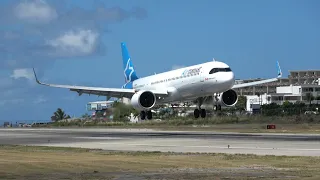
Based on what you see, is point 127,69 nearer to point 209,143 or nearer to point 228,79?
point 228,79

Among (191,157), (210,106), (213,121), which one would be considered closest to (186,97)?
(210,106)

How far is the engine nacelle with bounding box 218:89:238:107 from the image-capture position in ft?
240

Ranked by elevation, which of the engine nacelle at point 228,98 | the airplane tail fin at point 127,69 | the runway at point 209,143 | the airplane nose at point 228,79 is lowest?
the runway at point 209,143

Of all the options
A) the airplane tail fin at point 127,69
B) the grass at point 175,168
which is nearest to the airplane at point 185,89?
the airplane tail fin at point 127,69

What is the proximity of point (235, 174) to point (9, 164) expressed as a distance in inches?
442

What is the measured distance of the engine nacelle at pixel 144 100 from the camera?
74.1 meters

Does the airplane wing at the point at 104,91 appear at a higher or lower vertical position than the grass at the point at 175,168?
higher

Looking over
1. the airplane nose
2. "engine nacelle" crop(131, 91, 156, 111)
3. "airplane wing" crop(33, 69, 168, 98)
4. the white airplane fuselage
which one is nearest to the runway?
the airplane nose

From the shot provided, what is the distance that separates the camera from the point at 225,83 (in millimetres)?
67062

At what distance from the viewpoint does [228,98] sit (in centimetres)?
7338

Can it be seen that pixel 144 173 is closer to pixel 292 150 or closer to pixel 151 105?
pixel 292 150

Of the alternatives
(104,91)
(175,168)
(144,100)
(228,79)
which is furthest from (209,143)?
(104,91)

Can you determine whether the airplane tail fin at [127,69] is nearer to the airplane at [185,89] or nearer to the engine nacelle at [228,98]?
the airplane at [185,89]

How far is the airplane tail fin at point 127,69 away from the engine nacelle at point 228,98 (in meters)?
20.3
